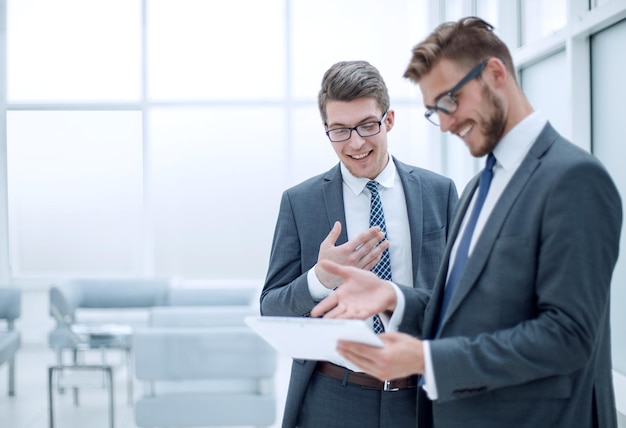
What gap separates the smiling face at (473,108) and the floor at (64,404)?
3680 millimetres

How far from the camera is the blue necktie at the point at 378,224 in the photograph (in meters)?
1.85

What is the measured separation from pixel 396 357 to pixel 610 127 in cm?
208

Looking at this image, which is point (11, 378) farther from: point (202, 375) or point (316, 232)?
point (316, 232)

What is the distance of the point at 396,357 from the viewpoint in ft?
3.94

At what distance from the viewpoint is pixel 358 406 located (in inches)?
69.5

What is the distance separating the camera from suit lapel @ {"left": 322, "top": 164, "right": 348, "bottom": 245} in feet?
6.23

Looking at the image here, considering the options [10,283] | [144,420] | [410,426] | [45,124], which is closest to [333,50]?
[45,124]

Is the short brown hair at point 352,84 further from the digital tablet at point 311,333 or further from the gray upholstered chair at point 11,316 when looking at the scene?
the gray upholstered chair at point 11,316

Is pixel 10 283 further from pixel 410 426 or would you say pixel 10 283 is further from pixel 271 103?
pixel 410 426

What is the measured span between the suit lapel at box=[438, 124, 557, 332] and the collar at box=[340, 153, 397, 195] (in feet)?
2.32

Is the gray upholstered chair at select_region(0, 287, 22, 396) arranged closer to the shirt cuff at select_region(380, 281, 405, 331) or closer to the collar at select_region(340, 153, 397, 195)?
the collar at select_region(340, 153, 397, 195)

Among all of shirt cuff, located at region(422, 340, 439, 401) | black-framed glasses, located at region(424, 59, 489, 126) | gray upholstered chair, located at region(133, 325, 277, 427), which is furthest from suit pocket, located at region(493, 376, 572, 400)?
gray upholstered chair, located at region(133, 325, 277, 427)

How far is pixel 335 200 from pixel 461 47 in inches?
28.4

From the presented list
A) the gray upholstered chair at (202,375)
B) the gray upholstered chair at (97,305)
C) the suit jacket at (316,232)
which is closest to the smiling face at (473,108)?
the suit jacket at (316,232)
